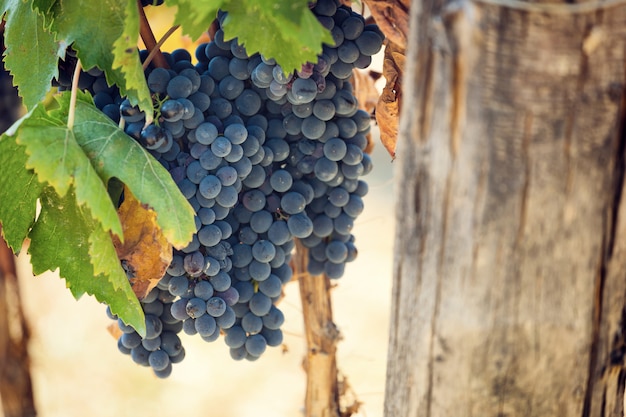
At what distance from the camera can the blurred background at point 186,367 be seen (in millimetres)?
2939

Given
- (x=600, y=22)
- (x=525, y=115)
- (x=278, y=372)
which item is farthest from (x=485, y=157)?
(x=278, y=372)

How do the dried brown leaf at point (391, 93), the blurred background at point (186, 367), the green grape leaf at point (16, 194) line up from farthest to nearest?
the blurred background at point (186, 367) → the dried brown leaf at point (391, 93) → the green grape leaf at point (16, 194)

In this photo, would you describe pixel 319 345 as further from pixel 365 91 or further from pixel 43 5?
pixel 43 5

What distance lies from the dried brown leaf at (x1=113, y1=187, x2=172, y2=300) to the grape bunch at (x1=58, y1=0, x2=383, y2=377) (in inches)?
1.9

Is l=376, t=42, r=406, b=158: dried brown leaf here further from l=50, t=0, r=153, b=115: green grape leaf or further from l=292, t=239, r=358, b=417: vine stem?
l=50, t=0, r=153, b=115: green grape leaf

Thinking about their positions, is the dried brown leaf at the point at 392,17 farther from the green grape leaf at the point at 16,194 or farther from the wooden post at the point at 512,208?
the green grape leaf at the point at 16,194

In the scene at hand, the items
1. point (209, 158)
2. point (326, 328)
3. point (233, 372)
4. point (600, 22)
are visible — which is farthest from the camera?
point (233, 372)

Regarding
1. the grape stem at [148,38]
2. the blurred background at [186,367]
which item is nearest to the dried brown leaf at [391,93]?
the grape stem at [148,38]

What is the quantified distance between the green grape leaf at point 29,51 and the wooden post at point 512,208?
654 mm

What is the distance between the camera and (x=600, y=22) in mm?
601

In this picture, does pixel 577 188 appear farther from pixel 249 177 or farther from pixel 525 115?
pixel 249 177

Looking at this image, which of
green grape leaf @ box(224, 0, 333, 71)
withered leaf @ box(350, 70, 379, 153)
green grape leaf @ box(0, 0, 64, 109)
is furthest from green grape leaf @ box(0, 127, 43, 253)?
withered leaf @ box(350, 70, 379, 153)

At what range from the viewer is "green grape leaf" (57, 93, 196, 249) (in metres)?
0.96

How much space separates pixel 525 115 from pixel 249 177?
599mm
